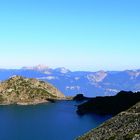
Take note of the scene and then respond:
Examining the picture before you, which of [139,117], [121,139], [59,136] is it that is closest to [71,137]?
[59,136]

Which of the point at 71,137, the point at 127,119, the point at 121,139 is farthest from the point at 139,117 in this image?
the point at 71,137

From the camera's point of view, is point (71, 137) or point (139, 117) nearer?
point (139, 117)

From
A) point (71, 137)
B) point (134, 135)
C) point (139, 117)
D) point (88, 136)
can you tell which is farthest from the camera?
point (71, 137)

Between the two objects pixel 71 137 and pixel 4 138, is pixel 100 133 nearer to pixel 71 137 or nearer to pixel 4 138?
pixel 71 137

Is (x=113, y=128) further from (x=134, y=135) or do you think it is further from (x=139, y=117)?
(x=134, y=135)

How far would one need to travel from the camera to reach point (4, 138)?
198625 millimetres

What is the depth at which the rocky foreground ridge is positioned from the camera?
347 ft

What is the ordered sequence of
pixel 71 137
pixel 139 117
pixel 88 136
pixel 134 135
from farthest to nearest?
pixel 71 137
pixel 88 136
pixel 139 117
pixel 134 135

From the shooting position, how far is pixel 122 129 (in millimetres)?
116938

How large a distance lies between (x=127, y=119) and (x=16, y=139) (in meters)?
82.0

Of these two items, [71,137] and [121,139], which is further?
[71,137]

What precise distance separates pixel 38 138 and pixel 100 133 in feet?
241

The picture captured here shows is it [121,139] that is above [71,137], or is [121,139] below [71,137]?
above

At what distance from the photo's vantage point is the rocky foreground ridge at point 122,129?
347ft
